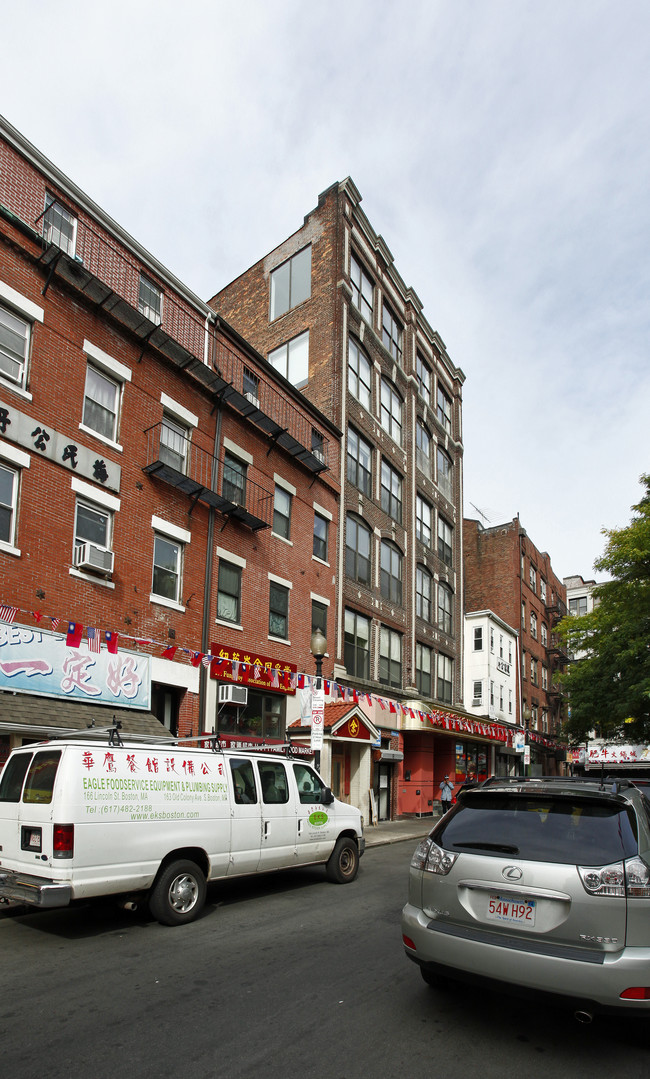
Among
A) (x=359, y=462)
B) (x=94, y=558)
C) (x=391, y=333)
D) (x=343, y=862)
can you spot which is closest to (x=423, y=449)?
(x=391, y=333)

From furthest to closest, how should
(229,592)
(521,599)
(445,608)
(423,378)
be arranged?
(521,599) → (423,378) → (445,608) → (229,592)

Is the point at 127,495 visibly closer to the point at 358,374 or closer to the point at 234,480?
the point at 234,480

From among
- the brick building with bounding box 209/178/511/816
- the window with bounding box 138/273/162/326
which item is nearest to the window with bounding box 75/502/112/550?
Answer: the window with bounding box 138/273/162/326

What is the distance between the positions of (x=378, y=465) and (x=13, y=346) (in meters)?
16.0

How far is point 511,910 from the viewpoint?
468 cm

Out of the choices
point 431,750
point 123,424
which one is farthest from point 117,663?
point 431,750

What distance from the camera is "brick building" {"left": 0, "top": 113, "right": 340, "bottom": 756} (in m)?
13.2

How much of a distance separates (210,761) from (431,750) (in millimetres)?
21429

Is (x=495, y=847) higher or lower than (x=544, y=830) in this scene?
lower

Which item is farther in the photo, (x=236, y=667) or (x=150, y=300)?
(x=150, y=300)

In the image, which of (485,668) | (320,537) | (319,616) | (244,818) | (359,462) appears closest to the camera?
(244,818)

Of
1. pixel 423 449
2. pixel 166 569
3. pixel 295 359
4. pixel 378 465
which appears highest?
pixel 295 359

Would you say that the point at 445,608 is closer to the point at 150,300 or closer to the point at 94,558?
the point at 150,300

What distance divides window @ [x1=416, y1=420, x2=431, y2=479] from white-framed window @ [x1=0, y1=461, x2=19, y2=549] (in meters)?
21.0
